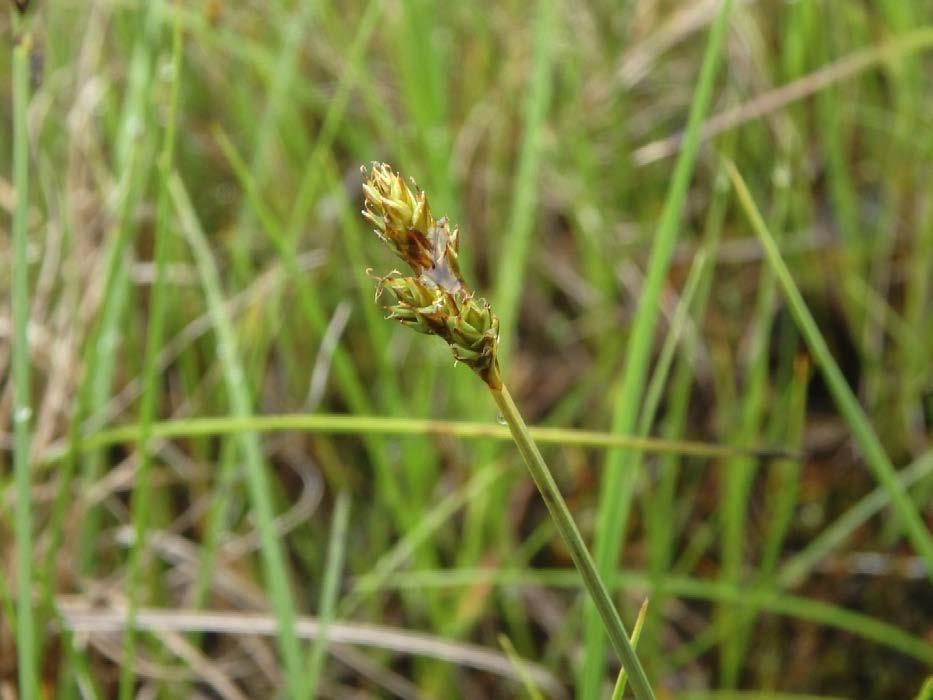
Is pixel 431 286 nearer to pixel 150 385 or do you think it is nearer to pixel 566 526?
pixel 566 526

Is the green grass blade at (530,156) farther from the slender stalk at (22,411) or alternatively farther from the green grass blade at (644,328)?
the slender stalk at (22,411)

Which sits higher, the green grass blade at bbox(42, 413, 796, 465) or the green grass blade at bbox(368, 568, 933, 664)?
the green grass blade at bbox(42, 413, 796, 465)

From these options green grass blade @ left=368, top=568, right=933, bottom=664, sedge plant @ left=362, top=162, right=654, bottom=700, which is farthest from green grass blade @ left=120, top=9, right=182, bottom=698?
sedge plant @ left=362, top=162, right=654, bottom=700

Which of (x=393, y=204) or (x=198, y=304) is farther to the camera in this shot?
(x=198, y=304)

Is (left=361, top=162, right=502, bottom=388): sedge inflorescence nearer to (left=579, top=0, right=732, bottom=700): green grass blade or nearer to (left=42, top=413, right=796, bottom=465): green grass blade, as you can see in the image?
(left=42, top=413, right=796, bottom=465): green grass blade

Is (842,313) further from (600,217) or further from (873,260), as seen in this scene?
(600,217)

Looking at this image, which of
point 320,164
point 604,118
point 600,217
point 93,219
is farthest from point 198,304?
point 604,118
